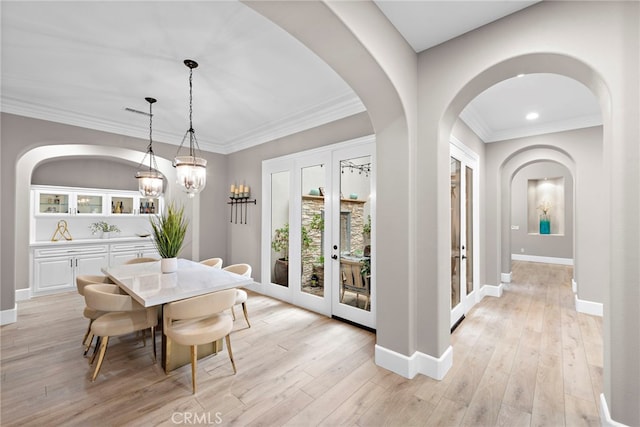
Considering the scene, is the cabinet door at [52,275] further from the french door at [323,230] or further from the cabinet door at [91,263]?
the french door at [323,230]

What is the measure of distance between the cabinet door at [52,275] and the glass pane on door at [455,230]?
6.43 metres

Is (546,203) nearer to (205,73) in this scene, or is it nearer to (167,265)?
(205,73)

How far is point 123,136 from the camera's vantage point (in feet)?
14.9

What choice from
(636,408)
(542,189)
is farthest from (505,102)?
(542,189)

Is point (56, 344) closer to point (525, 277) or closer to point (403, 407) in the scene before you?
point (403, 407)

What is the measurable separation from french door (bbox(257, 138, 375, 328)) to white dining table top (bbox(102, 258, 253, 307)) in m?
1.32

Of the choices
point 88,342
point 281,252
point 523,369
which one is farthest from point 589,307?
point 88,342

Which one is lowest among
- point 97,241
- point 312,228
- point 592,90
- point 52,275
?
point 52,275

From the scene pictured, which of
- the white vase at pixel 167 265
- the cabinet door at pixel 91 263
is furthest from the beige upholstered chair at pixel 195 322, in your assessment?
the cabinet door at pixel 91 263

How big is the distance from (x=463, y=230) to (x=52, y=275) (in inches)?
269

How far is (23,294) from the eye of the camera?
4391 mm

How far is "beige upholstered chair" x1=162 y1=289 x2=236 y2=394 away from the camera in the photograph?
2135 mm

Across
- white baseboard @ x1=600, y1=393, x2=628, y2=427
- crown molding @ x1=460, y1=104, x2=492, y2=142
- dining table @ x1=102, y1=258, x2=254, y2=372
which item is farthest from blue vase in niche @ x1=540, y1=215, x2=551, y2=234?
dining table @ x1=102, y1=258, x2=254, y2=372

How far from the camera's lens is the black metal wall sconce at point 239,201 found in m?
5.12
